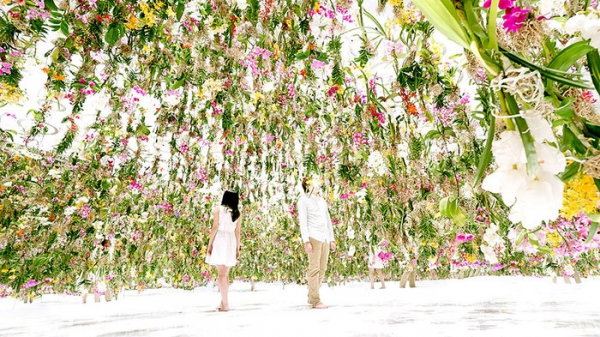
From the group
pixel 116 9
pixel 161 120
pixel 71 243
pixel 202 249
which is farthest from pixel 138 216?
pixel 116 9

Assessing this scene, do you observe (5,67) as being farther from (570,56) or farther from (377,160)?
(570,56)

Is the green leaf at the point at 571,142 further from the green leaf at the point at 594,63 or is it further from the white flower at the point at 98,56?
the white flower at the point at 98,56

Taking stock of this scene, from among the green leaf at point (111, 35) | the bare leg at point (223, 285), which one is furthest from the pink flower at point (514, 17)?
the bare leg at point (223, 285)

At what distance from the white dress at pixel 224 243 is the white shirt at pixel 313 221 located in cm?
68

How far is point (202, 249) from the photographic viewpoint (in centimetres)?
550

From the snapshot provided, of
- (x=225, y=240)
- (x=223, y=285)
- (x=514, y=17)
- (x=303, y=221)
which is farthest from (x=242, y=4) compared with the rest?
(x=223, y=285)

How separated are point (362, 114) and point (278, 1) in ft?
2.33

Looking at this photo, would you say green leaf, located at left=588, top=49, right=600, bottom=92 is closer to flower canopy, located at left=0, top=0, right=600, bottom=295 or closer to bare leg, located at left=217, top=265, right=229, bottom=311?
flower canopy, located at left=0, top=0, right=600, bottom=295

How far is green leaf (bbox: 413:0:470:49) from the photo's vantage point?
0.38m

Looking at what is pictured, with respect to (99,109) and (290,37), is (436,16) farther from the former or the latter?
(99,109)

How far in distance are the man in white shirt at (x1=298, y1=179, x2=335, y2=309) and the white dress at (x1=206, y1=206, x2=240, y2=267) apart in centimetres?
70

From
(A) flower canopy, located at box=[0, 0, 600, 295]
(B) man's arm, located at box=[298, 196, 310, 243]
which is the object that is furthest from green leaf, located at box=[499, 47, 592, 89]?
(B) man's arm, located at box=[298, 196, 310, 243]

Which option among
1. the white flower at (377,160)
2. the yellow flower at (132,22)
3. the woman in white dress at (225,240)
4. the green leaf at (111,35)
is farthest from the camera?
the woman in white dress at (225,240)

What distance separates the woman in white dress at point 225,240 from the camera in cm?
338
